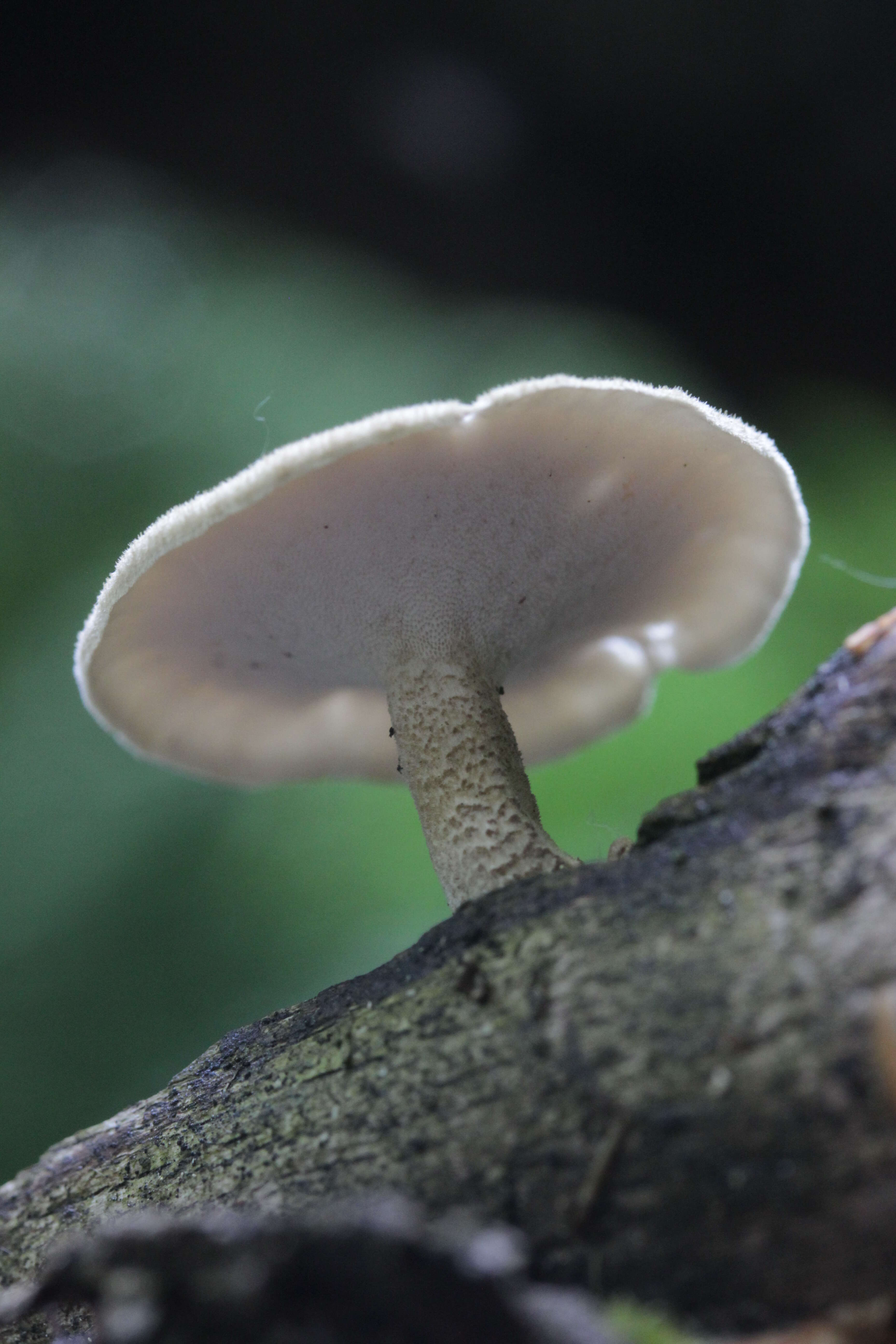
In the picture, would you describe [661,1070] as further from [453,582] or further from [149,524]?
[149,524]

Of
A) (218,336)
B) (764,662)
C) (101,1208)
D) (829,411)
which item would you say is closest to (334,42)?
(218,336)

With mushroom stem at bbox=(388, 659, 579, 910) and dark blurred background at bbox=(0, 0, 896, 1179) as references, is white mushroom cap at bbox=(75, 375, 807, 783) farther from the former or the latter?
dark blurred background at bbox=(0, 0, 896, 1179)

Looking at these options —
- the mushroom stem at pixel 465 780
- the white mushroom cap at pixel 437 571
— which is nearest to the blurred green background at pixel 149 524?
the white mushroom cap at pixel 437 571

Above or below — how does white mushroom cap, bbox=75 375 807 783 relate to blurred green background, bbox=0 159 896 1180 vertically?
below

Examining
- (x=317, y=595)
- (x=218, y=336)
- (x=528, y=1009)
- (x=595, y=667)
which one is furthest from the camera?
(x=218, y=336)

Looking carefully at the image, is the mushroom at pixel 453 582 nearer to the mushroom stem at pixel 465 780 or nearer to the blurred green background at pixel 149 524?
the mushroom stem at pixel 465 780

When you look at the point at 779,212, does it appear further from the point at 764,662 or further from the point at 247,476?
the point at 247,476

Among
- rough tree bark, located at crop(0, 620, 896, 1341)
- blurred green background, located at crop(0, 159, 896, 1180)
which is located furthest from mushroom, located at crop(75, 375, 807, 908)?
blurred green background, located at crop(0, 159, 896, 1180)
